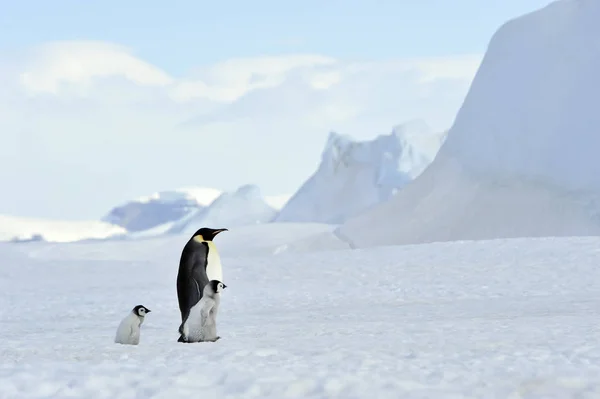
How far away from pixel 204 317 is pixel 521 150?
14.4m

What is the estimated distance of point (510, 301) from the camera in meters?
7.94

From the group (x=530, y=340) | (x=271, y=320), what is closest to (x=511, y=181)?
(x=271, y=320)

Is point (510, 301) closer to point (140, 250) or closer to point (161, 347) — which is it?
point (161, 347)

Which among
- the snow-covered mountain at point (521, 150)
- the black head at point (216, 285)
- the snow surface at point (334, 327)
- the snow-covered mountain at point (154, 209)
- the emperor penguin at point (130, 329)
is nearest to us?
the snow surface at point (334, 327)

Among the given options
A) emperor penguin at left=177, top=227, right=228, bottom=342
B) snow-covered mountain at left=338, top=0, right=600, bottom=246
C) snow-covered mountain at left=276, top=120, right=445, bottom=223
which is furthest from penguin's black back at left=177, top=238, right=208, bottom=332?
snow-covered mountain at left=276, top=120, right=445, bottom=223

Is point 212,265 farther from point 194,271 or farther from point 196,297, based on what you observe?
point 196,297

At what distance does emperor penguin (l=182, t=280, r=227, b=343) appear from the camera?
5.25 m

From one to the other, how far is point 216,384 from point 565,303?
179 inches

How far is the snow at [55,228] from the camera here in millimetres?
52969

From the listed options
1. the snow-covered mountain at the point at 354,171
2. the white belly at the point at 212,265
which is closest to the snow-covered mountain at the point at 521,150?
the snow-covered mountain at the point at 354,171

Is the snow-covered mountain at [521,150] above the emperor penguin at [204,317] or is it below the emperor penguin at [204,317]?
above

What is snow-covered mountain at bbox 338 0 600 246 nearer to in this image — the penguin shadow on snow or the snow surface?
the snow surface

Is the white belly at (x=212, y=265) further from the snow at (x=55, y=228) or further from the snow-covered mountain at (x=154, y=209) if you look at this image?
the snow-covered mountain at (x=154, y=209)

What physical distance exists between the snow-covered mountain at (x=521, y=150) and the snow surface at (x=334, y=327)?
17.9 ft
